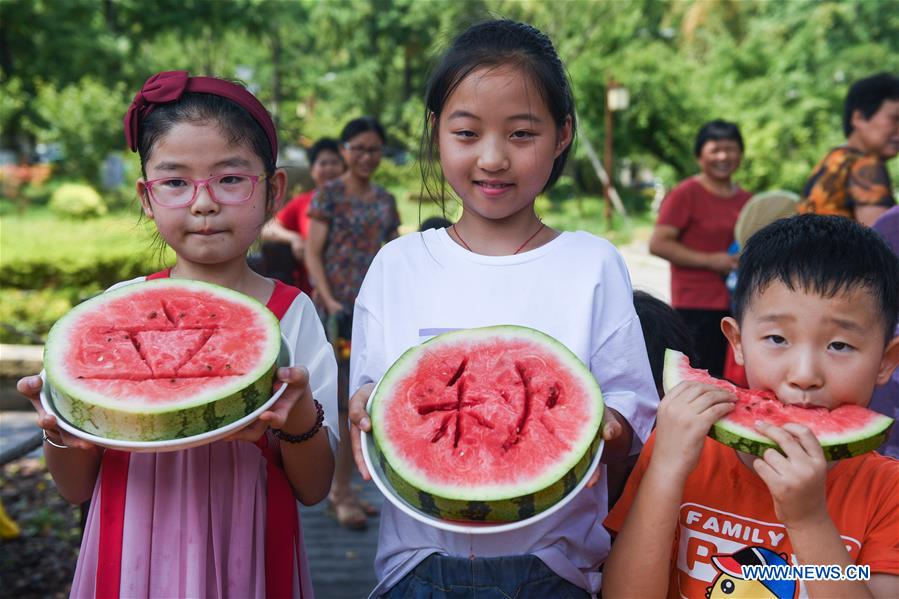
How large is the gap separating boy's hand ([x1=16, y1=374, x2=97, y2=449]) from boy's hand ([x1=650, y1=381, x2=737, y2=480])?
132 cm

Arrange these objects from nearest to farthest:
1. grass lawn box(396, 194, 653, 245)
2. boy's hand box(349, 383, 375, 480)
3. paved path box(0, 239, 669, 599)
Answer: boy's hand box(349, 383, 375, 480) < paved path box(0, 239, 669, 599) < grass lawn box(396, 194, 653, 245)

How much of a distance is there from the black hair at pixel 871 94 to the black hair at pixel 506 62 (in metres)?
3.41

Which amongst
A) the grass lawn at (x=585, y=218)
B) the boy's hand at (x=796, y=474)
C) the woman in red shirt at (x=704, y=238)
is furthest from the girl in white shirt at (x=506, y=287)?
the grass lawn at (x=585, y=218)

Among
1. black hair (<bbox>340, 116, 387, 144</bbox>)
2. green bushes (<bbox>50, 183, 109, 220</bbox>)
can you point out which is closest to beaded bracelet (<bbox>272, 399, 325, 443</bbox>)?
black hair (<bbox>340, 116, 387, 144</bbox>)

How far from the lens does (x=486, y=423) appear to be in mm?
1827

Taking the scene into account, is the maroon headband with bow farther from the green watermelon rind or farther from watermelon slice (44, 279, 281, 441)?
the green watermelon rind

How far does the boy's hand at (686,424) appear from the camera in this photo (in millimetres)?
1732

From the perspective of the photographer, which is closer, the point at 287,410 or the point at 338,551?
the point at 287,410

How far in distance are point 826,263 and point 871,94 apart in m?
3.61

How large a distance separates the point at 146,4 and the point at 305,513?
27067 mm

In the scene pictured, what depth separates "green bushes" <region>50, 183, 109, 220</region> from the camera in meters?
18.8

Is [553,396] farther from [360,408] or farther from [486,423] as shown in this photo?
[360,408]

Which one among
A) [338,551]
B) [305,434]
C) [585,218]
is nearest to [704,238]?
[338,551]

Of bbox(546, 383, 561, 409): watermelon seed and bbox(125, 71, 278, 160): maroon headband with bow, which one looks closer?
bbox(546, 383, 561, 409): watermelon seed
